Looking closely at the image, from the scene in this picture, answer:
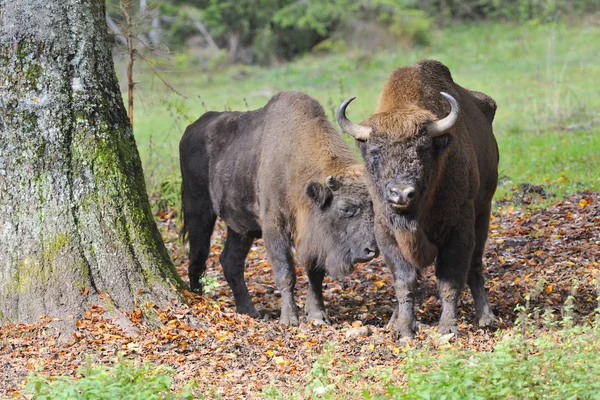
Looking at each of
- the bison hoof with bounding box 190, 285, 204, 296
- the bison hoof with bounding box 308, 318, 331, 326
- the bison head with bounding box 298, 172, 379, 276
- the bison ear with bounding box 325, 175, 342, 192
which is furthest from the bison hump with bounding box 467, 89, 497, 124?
the bison hoof with bounding box 190, 285, 204, 296

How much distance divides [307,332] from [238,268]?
2054 millimetres

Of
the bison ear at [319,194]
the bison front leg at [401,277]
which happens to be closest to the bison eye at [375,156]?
the bison front leg at [401,277]

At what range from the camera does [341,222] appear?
8148mm

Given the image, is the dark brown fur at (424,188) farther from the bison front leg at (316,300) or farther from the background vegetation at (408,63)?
the bison front leg at (316,300)

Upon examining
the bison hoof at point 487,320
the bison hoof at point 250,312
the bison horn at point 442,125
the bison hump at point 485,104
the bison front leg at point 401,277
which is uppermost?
the bison horn at point 442,125

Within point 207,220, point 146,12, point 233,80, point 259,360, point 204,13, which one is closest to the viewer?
point 259,360

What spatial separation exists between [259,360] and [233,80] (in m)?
24.5

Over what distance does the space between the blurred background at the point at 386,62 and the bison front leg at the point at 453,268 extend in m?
5.14

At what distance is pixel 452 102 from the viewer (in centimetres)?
711

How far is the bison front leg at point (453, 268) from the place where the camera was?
746cm

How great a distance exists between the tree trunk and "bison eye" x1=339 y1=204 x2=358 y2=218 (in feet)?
7.07

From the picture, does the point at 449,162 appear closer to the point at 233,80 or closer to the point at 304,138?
the point at 304,138

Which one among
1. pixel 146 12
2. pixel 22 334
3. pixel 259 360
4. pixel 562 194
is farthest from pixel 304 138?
pixel 562 194

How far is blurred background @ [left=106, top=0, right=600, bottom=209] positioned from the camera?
1496cm
